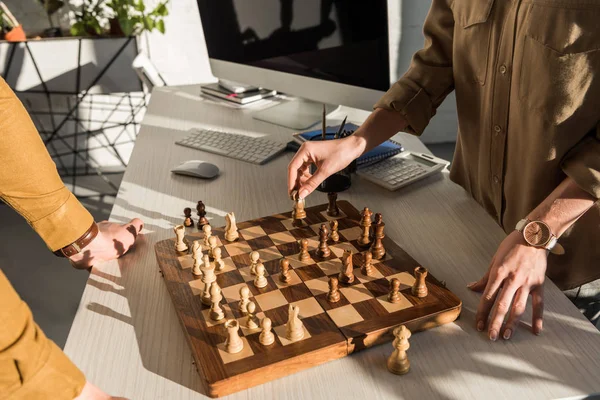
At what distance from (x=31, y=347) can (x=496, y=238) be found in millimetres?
982

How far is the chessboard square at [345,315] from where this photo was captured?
92 centimetres

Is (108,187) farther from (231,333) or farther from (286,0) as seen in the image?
(231,333)

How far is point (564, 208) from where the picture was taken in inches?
40.0

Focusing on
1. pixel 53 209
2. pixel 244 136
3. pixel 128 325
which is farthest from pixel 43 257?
pixel 128 325

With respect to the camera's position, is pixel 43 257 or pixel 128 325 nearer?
pixel 128 325

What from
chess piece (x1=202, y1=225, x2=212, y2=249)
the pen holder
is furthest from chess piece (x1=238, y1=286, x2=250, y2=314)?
the pen holder

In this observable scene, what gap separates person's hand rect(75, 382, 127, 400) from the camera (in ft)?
2.51

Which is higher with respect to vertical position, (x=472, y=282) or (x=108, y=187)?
(x=472, y=282)

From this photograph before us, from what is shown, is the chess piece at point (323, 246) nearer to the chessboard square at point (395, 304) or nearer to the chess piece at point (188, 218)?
the chessboard square at point (395, 304)

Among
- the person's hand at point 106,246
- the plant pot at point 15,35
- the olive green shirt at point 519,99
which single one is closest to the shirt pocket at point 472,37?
the olive green shirt at point 519,99

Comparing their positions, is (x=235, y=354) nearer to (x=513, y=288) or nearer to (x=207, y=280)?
(x=207, y=280)

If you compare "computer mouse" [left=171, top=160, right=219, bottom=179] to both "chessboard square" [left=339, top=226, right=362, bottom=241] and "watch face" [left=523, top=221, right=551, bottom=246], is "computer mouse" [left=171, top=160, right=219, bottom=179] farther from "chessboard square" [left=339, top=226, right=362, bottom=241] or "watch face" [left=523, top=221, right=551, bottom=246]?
"watch face" [left=523, top=221, right=551, bottom=246]

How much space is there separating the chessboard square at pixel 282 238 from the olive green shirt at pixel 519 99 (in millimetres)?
455

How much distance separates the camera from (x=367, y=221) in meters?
1.19
